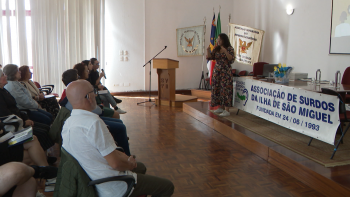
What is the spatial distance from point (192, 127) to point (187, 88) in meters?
4.48

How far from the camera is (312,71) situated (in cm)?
Answer: 612

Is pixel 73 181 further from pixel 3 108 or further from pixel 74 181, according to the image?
pixel 3 108

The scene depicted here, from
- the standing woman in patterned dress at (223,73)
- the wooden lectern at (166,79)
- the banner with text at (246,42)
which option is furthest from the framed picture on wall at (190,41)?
the standing woman in patterned dress at (223,73)

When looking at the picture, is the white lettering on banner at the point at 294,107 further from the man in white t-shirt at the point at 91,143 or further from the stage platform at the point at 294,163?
the man in white t-shirt at the point at 91,143

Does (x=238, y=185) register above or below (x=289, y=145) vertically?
below

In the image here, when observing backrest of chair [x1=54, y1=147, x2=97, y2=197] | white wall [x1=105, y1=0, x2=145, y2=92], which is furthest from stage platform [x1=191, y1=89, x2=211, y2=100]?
backrest of chair [x1=54, y1=147, x2=97, y2=197]

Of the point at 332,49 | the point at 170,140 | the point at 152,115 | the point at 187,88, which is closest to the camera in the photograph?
the point at 170,140

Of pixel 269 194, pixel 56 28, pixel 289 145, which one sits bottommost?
pixel 269 194

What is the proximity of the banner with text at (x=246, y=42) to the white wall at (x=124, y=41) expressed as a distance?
2.83 meters

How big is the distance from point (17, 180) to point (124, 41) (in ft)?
23.4

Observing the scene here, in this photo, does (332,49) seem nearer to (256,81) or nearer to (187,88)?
(256,81)

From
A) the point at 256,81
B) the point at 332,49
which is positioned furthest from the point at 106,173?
the point at 332,49

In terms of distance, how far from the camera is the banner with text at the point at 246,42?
24.9 ft

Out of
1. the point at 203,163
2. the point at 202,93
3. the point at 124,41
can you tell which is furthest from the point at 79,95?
the point at 124,41
